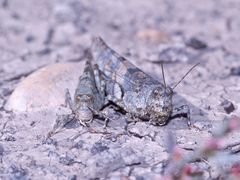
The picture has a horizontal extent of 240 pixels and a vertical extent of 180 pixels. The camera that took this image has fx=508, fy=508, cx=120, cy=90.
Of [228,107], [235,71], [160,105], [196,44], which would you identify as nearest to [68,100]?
[160,105]

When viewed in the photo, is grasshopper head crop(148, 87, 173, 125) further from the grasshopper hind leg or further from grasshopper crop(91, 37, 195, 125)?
the grasshopper hind leg

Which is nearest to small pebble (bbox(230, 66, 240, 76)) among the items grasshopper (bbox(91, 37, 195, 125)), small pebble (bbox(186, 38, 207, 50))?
small pebble (bbox(186, 38, 207, 50))

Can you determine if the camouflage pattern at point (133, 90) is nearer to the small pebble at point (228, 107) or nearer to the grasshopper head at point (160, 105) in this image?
the grasshopper head at point (160, 105)

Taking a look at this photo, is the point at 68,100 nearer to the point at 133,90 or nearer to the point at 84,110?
the point at 84,110

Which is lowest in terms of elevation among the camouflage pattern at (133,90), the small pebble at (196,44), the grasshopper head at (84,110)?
the grasshopper head at (84,110)

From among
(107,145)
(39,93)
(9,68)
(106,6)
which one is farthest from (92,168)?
(106,6)

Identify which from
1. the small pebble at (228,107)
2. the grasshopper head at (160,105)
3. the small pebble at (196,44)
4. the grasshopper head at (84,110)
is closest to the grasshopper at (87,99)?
the grasshopper head at (84,110)
